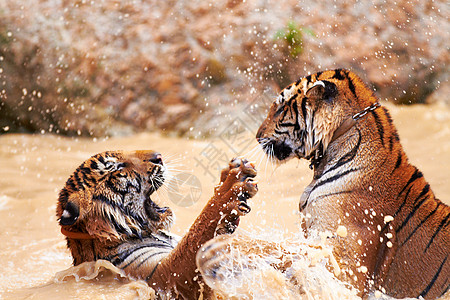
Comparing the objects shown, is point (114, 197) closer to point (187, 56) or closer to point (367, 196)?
point (367, 196)

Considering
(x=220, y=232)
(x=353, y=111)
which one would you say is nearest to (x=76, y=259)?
(x=220, y=232)

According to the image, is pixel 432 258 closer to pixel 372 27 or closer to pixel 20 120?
pixel 372 27

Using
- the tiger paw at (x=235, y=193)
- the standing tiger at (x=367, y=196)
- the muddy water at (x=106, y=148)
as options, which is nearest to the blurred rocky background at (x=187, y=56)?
the muddy water at (x=106, y=148)

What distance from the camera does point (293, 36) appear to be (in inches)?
288

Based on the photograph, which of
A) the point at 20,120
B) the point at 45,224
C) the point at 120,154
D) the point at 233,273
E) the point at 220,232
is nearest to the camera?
the point at 233,273

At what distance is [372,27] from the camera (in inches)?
290

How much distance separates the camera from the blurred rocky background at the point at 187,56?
7.09 metres

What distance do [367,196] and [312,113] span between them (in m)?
0.46

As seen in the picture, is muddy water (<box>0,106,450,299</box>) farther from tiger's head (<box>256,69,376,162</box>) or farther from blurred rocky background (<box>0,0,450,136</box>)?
blurred rocky background (<box>0,0,450,136</box>)

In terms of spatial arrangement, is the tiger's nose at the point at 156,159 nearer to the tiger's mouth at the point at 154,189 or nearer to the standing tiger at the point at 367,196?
the tiger's mouth at the point at 154,189

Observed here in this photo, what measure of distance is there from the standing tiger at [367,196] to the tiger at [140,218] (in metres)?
0.37

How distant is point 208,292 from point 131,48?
534 centimetres

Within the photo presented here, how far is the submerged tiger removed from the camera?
2.53 meters

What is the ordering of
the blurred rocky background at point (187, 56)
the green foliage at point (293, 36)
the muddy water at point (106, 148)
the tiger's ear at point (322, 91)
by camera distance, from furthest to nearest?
the green foliage at point (293, 36) < the blurred rocky background at point (187, 56) < the muddy water at point (106, 148) < the tiger's ear at point (322, 91)
